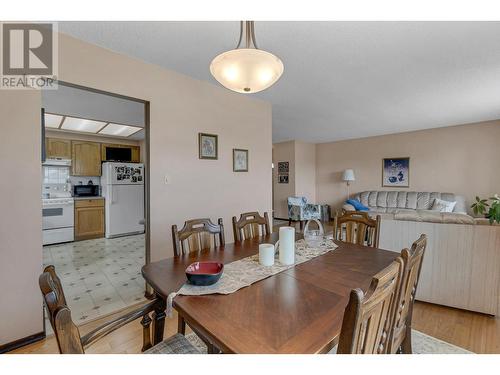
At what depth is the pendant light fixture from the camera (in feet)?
3.53

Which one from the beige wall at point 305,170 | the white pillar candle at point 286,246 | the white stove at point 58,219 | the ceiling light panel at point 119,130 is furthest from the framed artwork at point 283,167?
the white pillar candle at point 286,246

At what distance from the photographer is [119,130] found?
15.8ft

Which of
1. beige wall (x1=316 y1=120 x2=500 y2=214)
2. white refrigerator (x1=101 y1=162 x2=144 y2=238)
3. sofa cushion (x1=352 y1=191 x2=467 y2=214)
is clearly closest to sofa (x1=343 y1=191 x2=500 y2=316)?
sofa cushion (x1=352 y1=191 x2=467 y2=214)

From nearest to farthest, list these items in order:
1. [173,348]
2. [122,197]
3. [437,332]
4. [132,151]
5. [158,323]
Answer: [173,348] → [158,323] → [437,332] → [122,197] → [132,151]

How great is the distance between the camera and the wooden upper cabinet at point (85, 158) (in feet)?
15.9

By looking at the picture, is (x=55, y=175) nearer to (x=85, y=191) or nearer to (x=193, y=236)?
(x=85, y=191)

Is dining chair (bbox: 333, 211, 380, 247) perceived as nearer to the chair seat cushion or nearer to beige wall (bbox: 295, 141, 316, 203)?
the chair seat cushion

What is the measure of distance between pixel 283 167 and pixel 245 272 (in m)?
5.87

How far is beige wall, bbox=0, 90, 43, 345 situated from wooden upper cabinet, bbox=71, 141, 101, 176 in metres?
3.66

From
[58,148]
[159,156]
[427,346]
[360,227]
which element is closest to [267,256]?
[360,227]

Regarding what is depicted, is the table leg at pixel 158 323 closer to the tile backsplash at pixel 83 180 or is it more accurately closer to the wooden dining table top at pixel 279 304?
the wooden dining table top at pixel 279 304

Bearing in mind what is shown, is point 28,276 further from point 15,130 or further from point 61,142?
point 61,142
